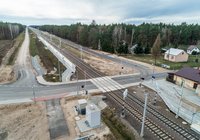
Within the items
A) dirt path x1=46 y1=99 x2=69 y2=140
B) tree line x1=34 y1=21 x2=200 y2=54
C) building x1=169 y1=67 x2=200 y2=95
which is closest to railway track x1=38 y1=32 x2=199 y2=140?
dirt path x1=46 y1=99 x2=69 y2=140

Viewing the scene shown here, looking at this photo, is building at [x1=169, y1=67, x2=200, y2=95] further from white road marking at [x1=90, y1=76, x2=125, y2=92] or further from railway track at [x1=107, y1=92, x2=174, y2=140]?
railway track at [x1=107, y1=92, x2=174, y2=140]

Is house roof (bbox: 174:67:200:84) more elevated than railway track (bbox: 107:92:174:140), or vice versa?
house roof (bbox: 174:67:200:84)

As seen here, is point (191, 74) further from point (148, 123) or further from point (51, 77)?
point (51, 77)

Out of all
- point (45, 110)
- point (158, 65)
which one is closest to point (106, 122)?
point (45, 110)

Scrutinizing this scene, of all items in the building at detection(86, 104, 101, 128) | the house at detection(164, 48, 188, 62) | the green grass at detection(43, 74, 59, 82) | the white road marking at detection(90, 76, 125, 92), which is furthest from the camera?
the house at detection(164, 48, 188, 62)

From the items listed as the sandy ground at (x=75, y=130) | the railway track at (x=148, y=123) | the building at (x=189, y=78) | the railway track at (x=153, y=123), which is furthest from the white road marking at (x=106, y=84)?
the building at (x=189, y=78)

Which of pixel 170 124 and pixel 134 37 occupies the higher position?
pixel 134 37

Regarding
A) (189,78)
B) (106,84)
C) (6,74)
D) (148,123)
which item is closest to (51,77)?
(6,74)
